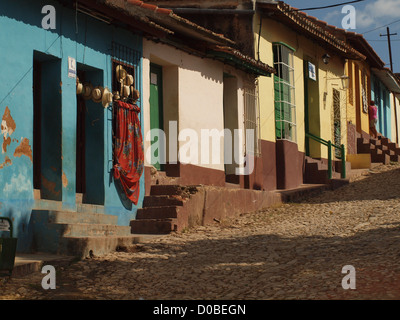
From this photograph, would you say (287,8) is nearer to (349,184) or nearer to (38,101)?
(349,184)

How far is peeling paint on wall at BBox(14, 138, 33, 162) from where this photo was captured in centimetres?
957

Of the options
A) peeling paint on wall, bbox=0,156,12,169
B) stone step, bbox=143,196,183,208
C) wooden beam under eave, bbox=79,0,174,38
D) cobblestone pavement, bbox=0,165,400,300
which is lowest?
cobblestone pavement, bbox=0,165,400,300

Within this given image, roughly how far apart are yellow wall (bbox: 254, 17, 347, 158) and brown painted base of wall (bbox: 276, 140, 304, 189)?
433 millimetres

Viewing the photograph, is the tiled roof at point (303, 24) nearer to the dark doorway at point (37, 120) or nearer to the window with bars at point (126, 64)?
the window with bars at point (126, 64)

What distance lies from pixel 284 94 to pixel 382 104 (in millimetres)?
14686

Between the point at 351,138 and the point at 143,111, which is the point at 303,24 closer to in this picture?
the point at 351,138

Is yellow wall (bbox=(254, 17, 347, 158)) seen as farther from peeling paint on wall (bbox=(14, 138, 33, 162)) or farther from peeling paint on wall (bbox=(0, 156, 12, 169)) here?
peeling paint on wall (bbox=(0, 156, 12, 169))

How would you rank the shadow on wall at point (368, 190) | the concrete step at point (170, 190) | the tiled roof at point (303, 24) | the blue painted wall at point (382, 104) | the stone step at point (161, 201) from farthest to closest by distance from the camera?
the blue painted wall at point (382, 104)
the tiled roof at point (303, 24)
the shadow on wall at point (368, 190)
the concrete step at point (170, 190)
the stone step at point (161, 201)

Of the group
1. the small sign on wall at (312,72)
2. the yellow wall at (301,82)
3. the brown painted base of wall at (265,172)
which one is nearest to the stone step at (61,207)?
the brown painted base of wall at (265,172)

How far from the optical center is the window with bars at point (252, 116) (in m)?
16.7

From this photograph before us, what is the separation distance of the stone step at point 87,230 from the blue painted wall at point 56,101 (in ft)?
1.40

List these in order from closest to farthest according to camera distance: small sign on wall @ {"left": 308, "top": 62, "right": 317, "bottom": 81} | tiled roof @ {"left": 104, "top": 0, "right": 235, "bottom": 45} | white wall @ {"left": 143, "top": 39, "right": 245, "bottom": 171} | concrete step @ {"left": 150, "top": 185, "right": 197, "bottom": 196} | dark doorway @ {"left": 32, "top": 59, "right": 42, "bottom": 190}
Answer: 1. dark doorway @ {"left": 32, "top": 59, "right": 42, "bottom": 190}
2. concrete step @ {"left": 150, "top": 185, "right": 197, "bottom": 196}
3. tiled roof @ {"left": 104, "top": 0, "right": 235, "bottom": 45}
4. white wall @ {"left": 143, "top": 39, "right": 245, "bottom": 171}
5. small sign on wall @ {"left": 308, "top": 62, "right": 317, "bottom": 81}

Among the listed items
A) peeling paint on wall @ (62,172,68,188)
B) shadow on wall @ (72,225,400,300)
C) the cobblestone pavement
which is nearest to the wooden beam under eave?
peeling paint on wall @ (62,172,68,188)
